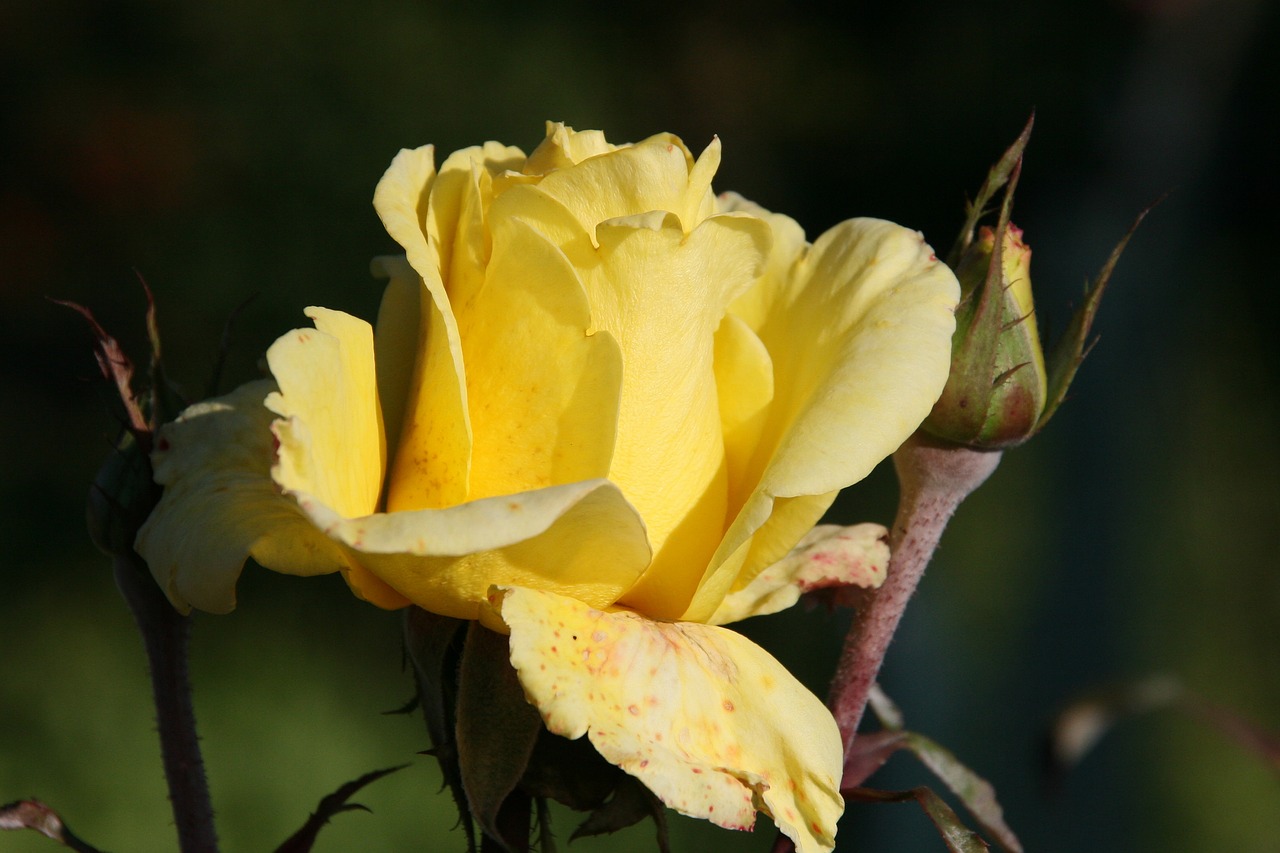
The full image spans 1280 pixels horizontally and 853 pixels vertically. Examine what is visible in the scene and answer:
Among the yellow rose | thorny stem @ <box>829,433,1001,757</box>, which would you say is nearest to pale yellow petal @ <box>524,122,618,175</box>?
the yellow rose

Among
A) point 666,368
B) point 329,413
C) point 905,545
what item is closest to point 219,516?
point 329,413

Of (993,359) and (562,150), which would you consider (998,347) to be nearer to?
(993,359)

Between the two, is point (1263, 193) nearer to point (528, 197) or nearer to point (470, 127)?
point (470, 127)

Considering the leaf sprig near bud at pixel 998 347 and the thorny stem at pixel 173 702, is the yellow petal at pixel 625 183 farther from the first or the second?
the thorny stem at pixel 173 702

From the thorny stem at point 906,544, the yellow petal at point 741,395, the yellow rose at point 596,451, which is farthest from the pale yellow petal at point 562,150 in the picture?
the thorny stem at point 906,544

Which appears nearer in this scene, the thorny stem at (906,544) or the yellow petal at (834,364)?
the yellow petal at (834,364)
